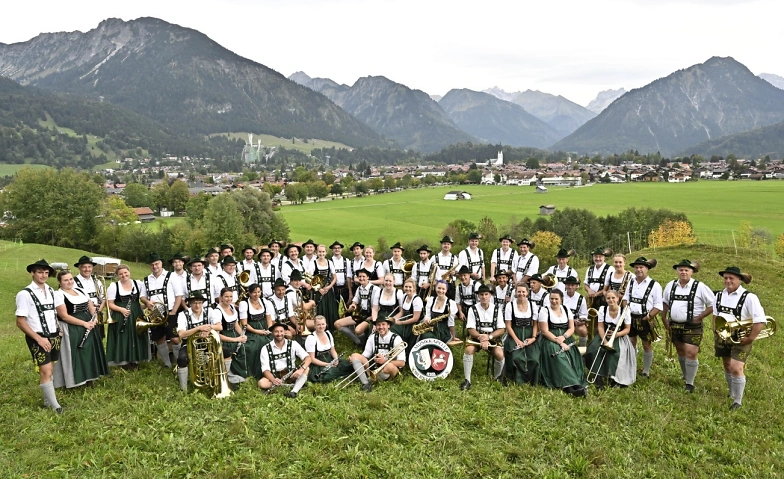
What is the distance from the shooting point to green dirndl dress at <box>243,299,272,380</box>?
8938 millimetres

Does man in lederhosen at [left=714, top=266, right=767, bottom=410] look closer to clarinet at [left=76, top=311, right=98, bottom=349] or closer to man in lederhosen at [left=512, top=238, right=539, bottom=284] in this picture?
man in lederhosen at [left=512, top=238, right=539, bottom=284]

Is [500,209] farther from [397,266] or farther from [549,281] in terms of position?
[549,281]

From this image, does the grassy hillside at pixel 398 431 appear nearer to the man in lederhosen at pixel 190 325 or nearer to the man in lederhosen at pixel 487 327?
the man in lederhosen at pixel 190 325

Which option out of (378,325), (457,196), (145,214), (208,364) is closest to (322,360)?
(378,325)

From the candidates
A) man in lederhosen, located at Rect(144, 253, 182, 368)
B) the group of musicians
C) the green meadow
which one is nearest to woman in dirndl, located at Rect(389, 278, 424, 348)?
the group of musicians

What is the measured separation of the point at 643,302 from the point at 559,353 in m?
1.80

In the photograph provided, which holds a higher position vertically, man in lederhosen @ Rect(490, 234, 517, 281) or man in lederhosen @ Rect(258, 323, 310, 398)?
man in lederhosen @ Rect(490, 234, 517, 281)

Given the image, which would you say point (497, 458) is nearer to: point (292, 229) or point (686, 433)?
point (686, 433)

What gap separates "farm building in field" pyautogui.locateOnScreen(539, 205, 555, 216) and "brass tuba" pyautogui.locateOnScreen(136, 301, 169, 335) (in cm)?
7296

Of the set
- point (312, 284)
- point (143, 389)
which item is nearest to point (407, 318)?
point (312, 284)

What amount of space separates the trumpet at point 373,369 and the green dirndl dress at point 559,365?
8.09 feet

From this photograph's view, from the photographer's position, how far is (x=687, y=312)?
824 cm

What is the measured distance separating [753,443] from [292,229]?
6336cm

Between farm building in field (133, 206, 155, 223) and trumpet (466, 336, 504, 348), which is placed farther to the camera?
farm building in field (133, 206, 155, 223)
